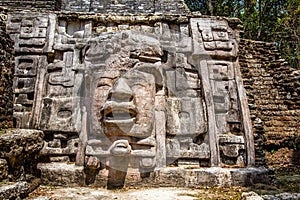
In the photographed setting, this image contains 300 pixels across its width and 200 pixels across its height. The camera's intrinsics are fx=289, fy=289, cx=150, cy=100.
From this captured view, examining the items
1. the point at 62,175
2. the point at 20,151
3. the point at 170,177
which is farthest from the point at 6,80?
the point at 170,177

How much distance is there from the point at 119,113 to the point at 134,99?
35 cm

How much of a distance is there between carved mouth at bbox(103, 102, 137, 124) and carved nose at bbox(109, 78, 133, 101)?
0.38ft

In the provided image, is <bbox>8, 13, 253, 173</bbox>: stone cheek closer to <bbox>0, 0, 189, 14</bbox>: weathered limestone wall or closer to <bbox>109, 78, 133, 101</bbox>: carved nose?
<bbox>109, 78, 133, 101</bbox>: carved nose

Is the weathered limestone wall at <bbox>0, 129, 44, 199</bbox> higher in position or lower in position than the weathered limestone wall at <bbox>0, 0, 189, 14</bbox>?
lower

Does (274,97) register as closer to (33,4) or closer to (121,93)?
(121,93)

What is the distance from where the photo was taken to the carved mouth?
4.37 metres

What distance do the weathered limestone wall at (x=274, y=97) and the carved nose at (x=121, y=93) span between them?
12.8 ft

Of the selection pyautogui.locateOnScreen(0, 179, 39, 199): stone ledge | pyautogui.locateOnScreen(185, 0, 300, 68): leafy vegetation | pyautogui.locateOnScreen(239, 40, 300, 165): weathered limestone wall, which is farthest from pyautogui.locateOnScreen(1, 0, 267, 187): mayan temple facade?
pyautogui.locateOnScreen(185, 0, 300, 68): leafy vegetation

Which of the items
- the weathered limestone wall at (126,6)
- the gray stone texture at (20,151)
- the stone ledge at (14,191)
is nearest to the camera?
the stone ledge at (14,191)

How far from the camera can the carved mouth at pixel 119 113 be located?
4367mm

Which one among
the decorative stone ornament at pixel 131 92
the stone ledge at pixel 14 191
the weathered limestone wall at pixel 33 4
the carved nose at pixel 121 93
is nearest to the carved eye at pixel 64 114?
the decorative stone ornament at pixel 131 92

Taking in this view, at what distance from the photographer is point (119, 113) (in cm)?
445

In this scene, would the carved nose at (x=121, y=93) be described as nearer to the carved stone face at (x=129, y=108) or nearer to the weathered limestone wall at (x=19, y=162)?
the carved stone face at (x=129, y=108)

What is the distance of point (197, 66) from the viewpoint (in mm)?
5566
